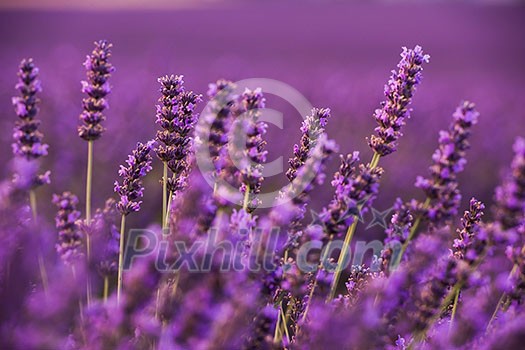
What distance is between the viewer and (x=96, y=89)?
2.12 meters

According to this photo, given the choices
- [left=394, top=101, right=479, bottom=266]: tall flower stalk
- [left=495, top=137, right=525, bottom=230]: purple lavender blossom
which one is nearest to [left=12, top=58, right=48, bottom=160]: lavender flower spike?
[left=394, top=101, right=479, bottom=266]: tall flower stalk

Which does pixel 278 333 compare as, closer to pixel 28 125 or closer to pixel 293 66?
pixel 28 125

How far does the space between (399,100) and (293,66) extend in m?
14.9

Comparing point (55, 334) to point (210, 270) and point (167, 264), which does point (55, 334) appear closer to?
point (167, 264)

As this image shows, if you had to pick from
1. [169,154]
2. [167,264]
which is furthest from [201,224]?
[169,154]

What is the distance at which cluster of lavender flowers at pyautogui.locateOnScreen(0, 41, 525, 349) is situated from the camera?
146 centimetres

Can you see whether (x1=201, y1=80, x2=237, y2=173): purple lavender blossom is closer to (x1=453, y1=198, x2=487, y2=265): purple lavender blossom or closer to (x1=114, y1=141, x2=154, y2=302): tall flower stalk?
(x1=114, y1=141, x2=154, y2=302): tall flower stalk

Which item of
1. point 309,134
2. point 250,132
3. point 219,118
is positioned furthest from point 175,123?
point 309,134

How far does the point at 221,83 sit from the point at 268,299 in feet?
2.42

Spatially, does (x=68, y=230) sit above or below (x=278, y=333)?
above

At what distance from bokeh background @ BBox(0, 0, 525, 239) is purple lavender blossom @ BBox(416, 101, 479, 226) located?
2866 millimetres

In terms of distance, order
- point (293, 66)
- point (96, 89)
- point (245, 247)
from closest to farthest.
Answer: point (245, 247) → point (96, 89) → point (293, 66)

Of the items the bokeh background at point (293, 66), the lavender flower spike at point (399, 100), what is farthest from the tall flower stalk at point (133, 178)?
the bokeh background at point (293, 66)

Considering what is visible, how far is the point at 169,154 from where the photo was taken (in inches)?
79.4
